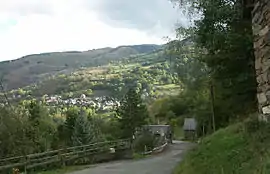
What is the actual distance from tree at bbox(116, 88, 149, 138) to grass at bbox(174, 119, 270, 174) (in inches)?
1661

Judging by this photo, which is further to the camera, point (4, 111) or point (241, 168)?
point (4, 111)

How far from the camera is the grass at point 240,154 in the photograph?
8.23 meters

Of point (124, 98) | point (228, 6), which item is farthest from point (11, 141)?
point (124, 98)

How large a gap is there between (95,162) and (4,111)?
6.09 meters

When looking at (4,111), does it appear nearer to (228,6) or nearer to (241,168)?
(228,6)

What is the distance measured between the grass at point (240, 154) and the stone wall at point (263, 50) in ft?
1.80

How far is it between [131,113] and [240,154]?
4714 centimetres

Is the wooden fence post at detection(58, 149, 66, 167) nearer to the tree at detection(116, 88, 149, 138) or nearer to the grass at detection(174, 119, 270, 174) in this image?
the grass at detection(174, 119, 270, 174)

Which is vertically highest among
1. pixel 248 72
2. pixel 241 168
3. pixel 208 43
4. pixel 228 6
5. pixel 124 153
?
pixel 228 6

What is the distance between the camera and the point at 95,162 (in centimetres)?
2562

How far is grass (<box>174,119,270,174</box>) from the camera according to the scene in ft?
27.0

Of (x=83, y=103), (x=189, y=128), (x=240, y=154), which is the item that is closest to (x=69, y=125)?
(x=189, y=128)

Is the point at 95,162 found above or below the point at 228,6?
below

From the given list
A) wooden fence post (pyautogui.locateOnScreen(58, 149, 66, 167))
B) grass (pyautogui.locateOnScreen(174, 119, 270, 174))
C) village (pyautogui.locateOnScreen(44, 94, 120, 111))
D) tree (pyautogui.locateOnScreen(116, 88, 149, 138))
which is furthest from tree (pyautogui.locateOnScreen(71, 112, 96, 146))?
village (pyautogui.locateOnScreen(44, 94, 120, 111))
